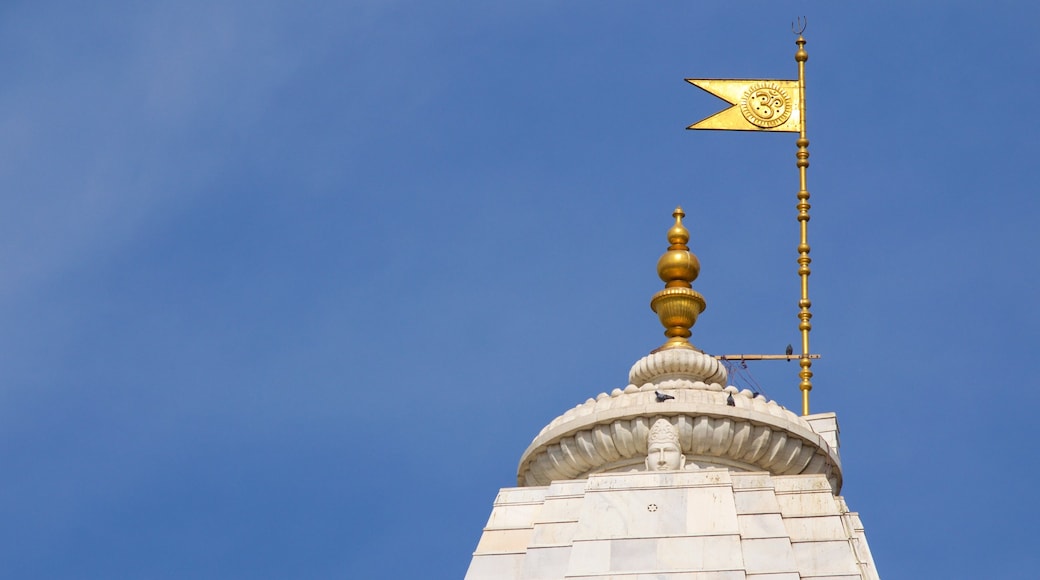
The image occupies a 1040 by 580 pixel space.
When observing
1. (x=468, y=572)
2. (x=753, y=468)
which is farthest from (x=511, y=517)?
(x=753, y=468)

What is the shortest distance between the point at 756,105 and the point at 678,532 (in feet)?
44.8

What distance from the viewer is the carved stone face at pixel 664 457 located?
99.8 ft

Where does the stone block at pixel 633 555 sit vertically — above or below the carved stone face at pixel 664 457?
below

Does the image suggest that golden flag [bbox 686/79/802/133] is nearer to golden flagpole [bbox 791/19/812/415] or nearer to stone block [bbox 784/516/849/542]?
golden flagpole [bbox 791/19/812/415]

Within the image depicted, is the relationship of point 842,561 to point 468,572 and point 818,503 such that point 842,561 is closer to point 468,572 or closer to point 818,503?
point 818,503

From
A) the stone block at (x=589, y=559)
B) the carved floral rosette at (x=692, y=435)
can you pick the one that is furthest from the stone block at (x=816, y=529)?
the stone block at (x=589, y=559)

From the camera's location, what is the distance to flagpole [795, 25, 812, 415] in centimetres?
3819

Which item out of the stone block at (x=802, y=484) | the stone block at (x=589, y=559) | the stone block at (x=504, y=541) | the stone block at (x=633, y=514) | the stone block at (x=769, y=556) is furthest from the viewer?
the stone block at (x=802, y=484)

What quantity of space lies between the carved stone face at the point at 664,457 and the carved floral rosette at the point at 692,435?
0.31 m

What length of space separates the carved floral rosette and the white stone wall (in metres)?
0.82

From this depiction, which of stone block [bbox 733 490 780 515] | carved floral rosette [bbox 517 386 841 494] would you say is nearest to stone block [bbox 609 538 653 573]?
stone block [bbox 733 490 780 515]

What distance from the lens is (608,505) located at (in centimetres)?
2955

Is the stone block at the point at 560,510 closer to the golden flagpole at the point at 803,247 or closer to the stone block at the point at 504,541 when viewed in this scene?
the stone block at the point at 504,541

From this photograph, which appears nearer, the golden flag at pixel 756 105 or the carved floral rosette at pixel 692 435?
the carved floral rosette at pixel 692 435
